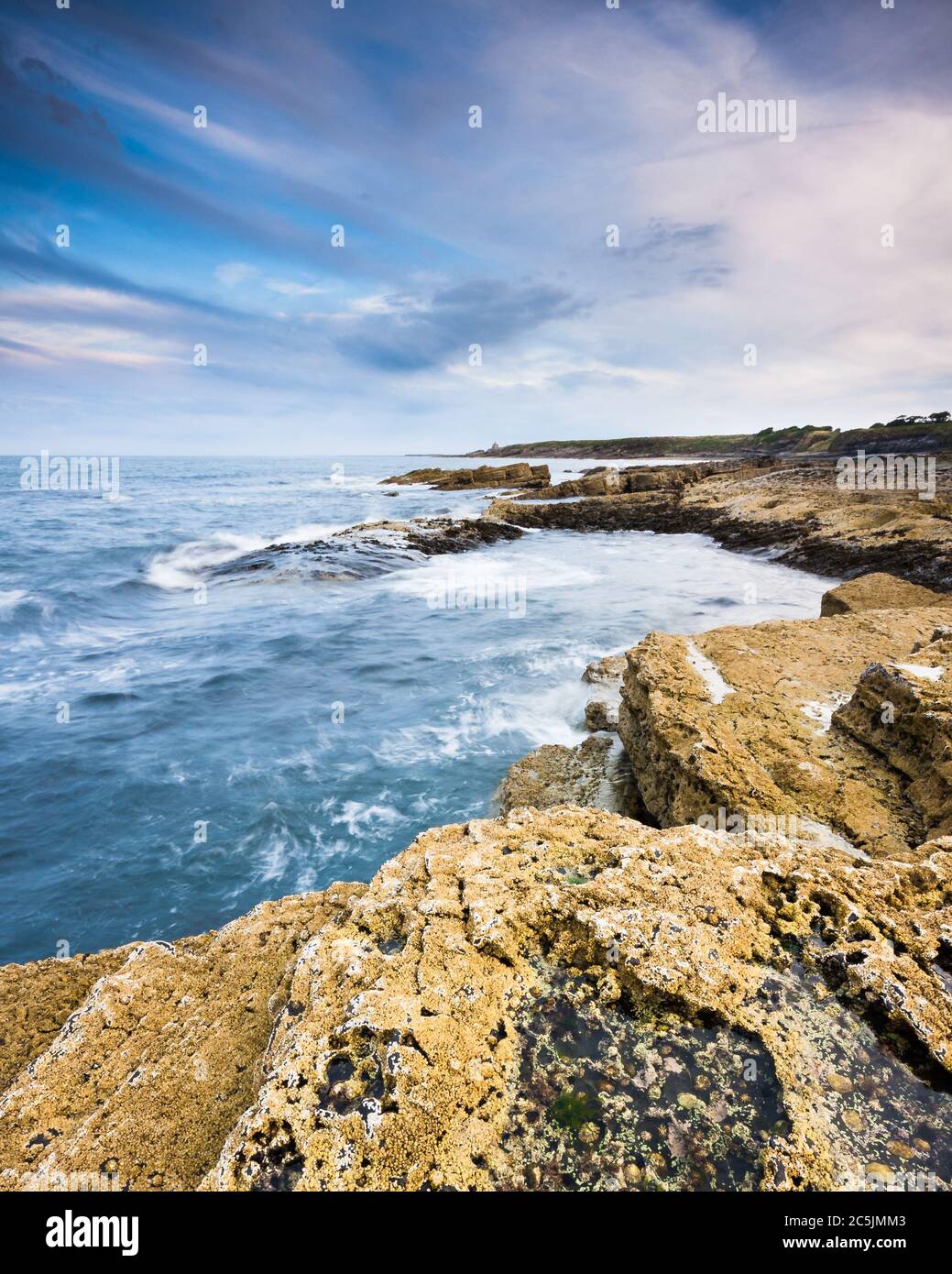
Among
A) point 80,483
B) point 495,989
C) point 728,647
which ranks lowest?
point 495,989

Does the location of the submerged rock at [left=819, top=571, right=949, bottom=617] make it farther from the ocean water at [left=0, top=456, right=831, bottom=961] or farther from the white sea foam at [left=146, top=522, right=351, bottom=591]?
the white sea foam at [left=146, top=522, right=351, bottom=591]

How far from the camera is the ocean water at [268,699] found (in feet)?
23.8

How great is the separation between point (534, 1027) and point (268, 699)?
11.3 metres

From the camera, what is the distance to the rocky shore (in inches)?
80.6

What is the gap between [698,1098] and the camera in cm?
223

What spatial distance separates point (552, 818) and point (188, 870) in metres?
5.53

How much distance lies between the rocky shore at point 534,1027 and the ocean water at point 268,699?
131 inches

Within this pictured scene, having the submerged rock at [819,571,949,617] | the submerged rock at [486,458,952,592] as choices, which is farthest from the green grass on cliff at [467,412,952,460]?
the submerged rock at [819,571,949,617]

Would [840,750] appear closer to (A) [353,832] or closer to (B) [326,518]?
(A) [353,832]

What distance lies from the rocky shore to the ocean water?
3335 millimetres

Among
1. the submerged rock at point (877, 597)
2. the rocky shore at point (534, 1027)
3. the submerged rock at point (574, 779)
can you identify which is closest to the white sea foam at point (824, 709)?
the rocky shore at point (534, 1027)

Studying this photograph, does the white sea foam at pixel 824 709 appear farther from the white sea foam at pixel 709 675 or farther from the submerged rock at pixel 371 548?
the submerged rock at pixel 371 548

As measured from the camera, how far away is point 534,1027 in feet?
8.20
